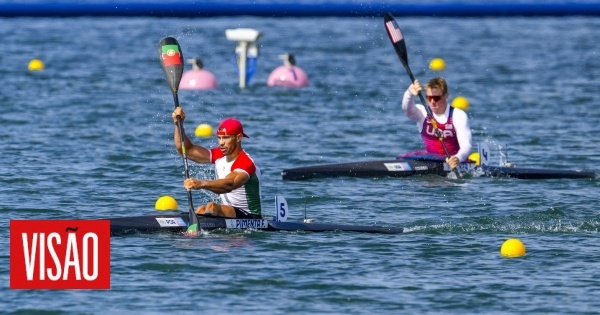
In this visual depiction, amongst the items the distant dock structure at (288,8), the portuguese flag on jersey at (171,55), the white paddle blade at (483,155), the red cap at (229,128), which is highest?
the distant dock structure at (288,8)

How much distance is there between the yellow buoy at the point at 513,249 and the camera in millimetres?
13398

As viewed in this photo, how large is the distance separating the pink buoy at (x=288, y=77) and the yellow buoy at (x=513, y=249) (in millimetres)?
14278

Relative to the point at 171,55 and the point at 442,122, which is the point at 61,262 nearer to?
the point at 171,55

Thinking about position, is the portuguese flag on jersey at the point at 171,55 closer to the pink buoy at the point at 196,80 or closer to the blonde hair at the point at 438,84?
the blonde hair at the point at 438,84

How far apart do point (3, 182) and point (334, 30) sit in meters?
23.6

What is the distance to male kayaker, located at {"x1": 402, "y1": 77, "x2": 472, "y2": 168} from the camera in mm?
17734

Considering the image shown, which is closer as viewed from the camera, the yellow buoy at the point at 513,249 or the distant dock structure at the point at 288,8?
the yellow buoy at the point at 513,249

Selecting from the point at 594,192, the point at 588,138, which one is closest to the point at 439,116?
the point at 594,192

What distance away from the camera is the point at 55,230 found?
41.0 feet

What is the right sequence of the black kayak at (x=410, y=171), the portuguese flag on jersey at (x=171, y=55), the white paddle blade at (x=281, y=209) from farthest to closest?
the black kayak at (x=410, y=171), the portuguese flag on jersey at (x=171, y=55), the white paddle blade at (x=281, y=209)

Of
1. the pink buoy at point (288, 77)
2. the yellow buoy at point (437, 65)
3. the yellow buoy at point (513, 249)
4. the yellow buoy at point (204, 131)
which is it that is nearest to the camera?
the yellow buoy at point (513, 249)

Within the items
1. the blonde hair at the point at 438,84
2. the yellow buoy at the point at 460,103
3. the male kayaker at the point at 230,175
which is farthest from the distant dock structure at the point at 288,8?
the male kayaker at the point at 230,175

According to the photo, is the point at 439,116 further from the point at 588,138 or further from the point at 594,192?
the point at 588,138

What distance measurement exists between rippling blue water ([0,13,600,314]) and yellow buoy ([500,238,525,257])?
11 centimetres
